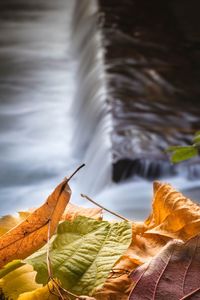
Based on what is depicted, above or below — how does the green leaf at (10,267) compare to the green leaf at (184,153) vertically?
above

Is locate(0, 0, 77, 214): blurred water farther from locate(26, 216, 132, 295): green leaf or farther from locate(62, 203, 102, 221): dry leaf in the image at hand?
locate(26, 216, 132, 295): green leaf

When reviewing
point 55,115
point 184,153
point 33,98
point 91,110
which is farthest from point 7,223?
point 33,98

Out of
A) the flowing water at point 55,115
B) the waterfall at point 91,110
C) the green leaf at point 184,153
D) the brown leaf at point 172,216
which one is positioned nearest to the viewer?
the brown leaf at point 172,216

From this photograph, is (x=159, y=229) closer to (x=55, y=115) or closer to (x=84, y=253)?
(x=84, y=253)

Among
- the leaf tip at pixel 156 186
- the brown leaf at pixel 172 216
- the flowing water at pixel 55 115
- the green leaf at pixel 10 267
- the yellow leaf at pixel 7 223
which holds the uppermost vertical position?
the leaf tip at pixel 156 186

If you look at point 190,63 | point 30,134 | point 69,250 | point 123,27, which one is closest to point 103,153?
point 30,134

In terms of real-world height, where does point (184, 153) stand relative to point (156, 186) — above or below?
below

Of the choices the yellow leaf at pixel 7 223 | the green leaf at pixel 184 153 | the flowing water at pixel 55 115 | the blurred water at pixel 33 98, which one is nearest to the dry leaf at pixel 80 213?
the yellow leaf at pixel 7 223

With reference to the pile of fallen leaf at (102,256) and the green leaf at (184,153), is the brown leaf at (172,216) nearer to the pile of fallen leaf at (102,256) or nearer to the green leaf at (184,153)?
the pile of fallen leaf at (102,256)

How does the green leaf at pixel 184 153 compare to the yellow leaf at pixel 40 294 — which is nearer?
the yellow leaf at pixel 40 294
